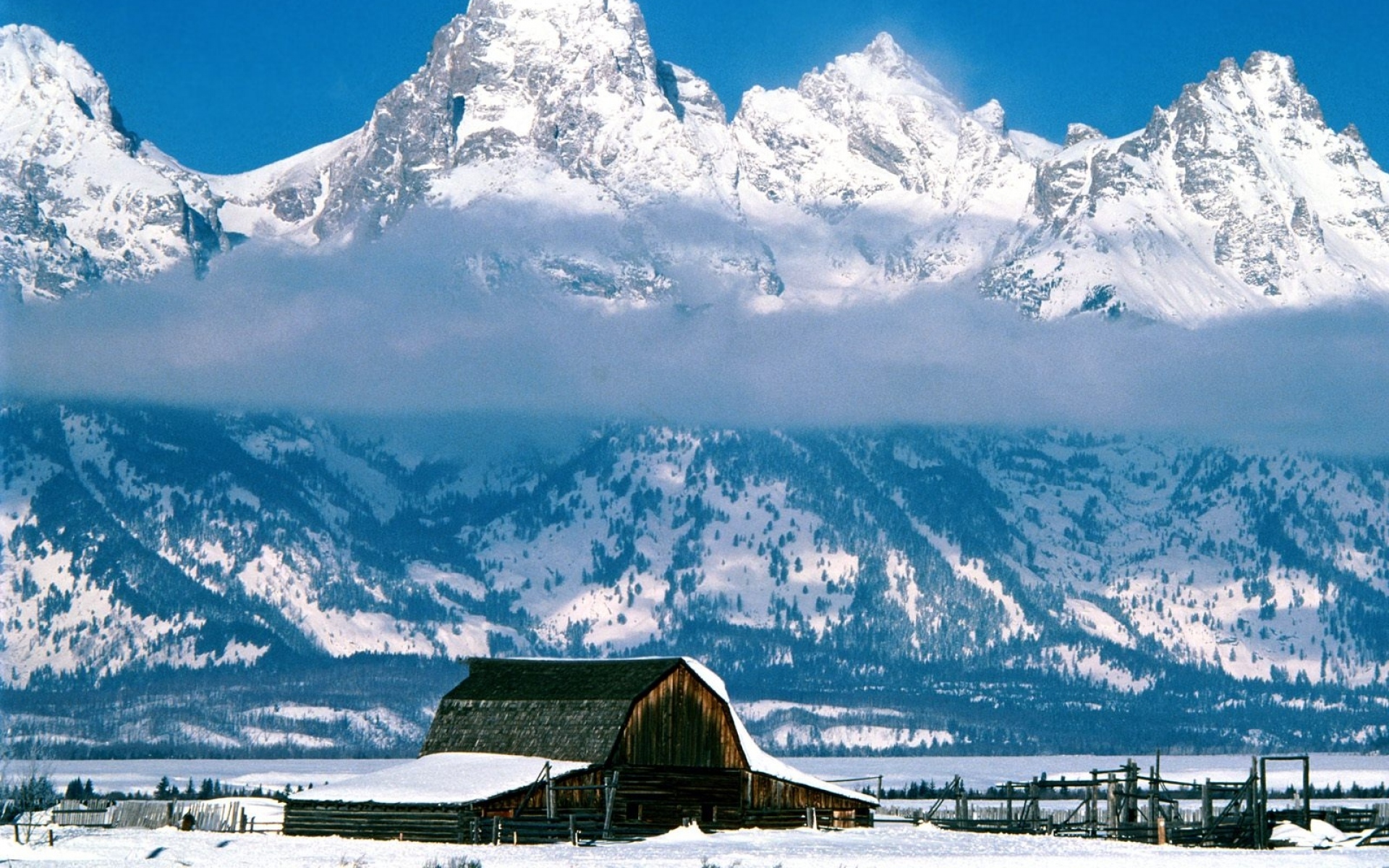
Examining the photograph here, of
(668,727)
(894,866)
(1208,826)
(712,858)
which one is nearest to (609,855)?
(712,858)

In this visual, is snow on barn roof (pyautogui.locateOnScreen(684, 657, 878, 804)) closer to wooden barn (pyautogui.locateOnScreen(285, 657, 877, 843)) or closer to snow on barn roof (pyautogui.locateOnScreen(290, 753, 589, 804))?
wooden barn (pyautogui.locateOnScreen(285, 657, 877, 843))

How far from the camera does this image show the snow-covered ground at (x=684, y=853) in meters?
84.6

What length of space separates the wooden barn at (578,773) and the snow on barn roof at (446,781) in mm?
114

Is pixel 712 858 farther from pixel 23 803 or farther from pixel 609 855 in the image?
pixel 23 803

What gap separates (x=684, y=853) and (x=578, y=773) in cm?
1484

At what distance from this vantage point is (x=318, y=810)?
347 ft

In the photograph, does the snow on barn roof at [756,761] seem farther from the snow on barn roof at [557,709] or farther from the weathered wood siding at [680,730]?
the weathered wood siding at [680,730]

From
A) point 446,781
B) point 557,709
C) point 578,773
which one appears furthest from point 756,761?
point 446,781

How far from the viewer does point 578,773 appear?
104875 millimetres

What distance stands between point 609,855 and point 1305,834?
108ft

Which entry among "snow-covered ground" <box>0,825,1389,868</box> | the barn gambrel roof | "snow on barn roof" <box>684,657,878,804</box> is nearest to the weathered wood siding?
"snow on barn roof" <box>684,657,878,804</box>

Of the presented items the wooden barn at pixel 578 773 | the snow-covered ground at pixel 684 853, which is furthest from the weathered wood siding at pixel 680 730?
the snow-covered ground at pixel 684 853

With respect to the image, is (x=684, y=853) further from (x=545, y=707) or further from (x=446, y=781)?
(x=545, y=707)

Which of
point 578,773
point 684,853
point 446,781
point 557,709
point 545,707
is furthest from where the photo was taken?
point 545,707
